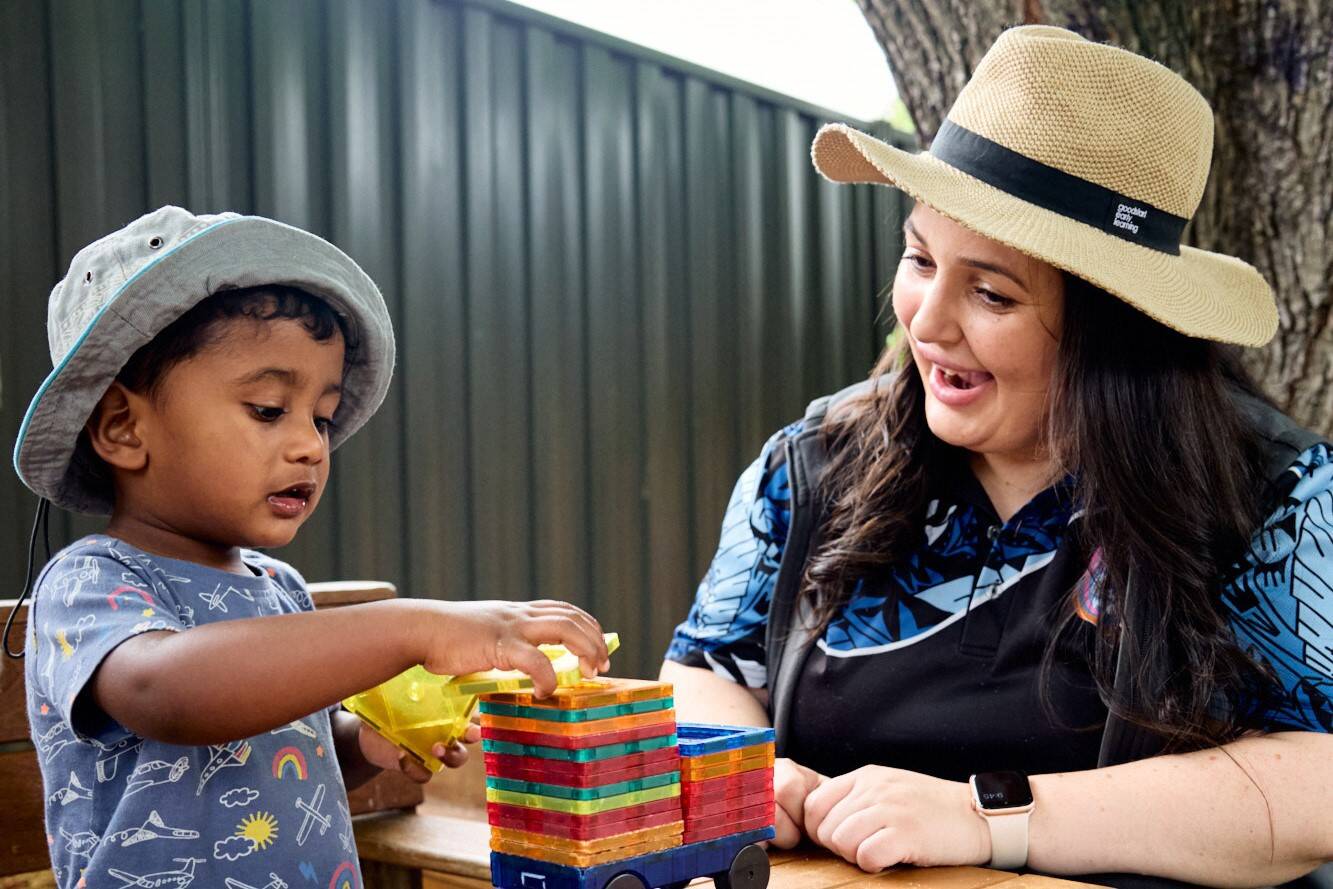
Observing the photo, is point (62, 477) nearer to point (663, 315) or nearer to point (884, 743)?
point (884, 743)

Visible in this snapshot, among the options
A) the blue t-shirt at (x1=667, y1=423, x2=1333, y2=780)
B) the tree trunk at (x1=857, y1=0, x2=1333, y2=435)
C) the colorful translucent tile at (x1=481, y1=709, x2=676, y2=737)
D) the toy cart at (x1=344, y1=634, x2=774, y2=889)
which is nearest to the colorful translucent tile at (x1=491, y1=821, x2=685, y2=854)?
the toy cart at (x1=344, y1=634, x2=774, y2=889)

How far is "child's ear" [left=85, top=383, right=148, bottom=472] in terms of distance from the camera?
1.50 m

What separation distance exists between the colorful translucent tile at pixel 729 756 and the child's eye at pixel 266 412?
1.98 ft

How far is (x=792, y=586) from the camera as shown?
221cm

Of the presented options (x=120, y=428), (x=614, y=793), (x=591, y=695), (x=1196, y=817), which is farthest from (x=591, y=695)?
(x=1196, y=817)

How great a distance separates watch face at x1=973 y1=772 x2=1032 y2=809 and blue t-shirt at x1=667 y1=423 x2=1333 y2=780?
0.83ft

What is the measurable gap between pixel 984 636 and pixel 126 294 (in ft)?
4.36

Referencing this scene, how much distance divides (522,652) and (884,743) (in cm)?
93

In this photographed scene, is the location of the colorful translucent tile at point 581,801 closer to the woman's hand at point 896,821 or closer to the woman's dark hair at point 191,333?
the woman's hand at point 896,821

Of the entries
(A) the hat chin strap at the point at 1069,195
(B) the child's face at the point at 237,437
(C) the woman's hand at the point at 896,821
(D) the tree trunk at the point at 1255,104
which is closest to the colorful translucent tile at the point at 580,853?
(C) the woman's hand at the point at 896,821

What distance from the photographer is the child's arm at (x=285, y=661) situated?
1272 millimetres

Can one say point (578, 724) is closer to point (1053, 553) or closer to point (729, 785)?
point (729, 785)

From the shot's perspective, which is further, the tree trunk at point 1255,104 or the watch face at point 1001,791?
the tree trunk at point 1255,104

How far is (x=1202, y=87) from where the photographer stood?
3.27 m
